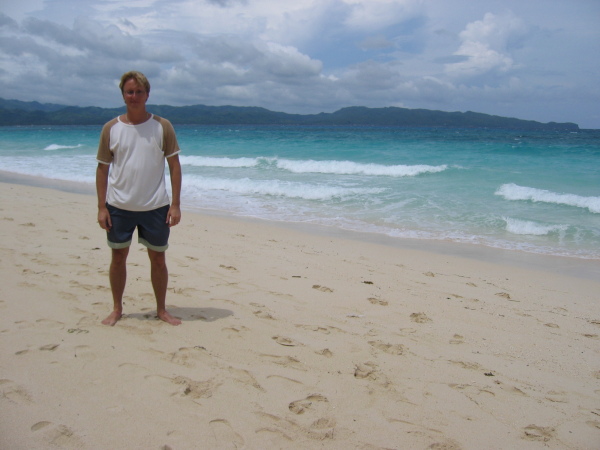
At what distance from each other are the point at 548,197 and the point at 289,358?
1165 centimetres

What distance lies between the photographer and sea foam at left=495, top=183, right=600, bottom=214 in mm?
11154

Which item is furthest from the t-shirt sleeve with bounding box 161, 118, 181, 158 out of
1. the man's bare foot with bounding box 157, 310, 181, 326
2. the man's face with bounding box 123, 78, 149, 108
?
the man's bare foot with bounding box 157, 310, 181, 326

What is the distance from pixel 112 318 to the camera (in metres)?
3.42

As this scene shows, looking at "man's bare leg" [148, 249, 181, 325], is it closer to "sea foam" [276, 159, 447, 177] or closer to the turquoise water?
the turquoise water

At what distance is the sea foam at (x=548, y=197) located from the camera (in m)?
11.2

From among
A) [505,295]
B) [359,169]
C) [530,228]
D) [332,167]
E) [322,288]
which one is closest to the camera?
[322,288]

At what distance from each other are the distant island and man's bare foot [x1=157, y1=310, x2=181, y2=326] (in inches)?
3484

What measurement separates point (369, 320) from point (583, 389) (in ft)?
5.41

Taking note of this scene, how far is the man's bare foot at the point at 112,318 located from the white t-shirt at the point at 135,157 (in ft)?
2.97

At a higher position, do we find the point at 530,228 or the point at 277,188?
the point at 277,188

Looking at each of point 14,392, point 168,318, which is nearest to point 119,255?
point 168,318

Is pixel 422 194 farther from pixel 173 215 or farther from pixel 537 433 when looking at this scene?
pixel 537 433

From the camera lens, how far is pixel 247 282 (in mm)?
4723

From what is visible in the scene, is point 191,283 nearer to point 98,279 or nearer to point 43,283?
point 98,279
